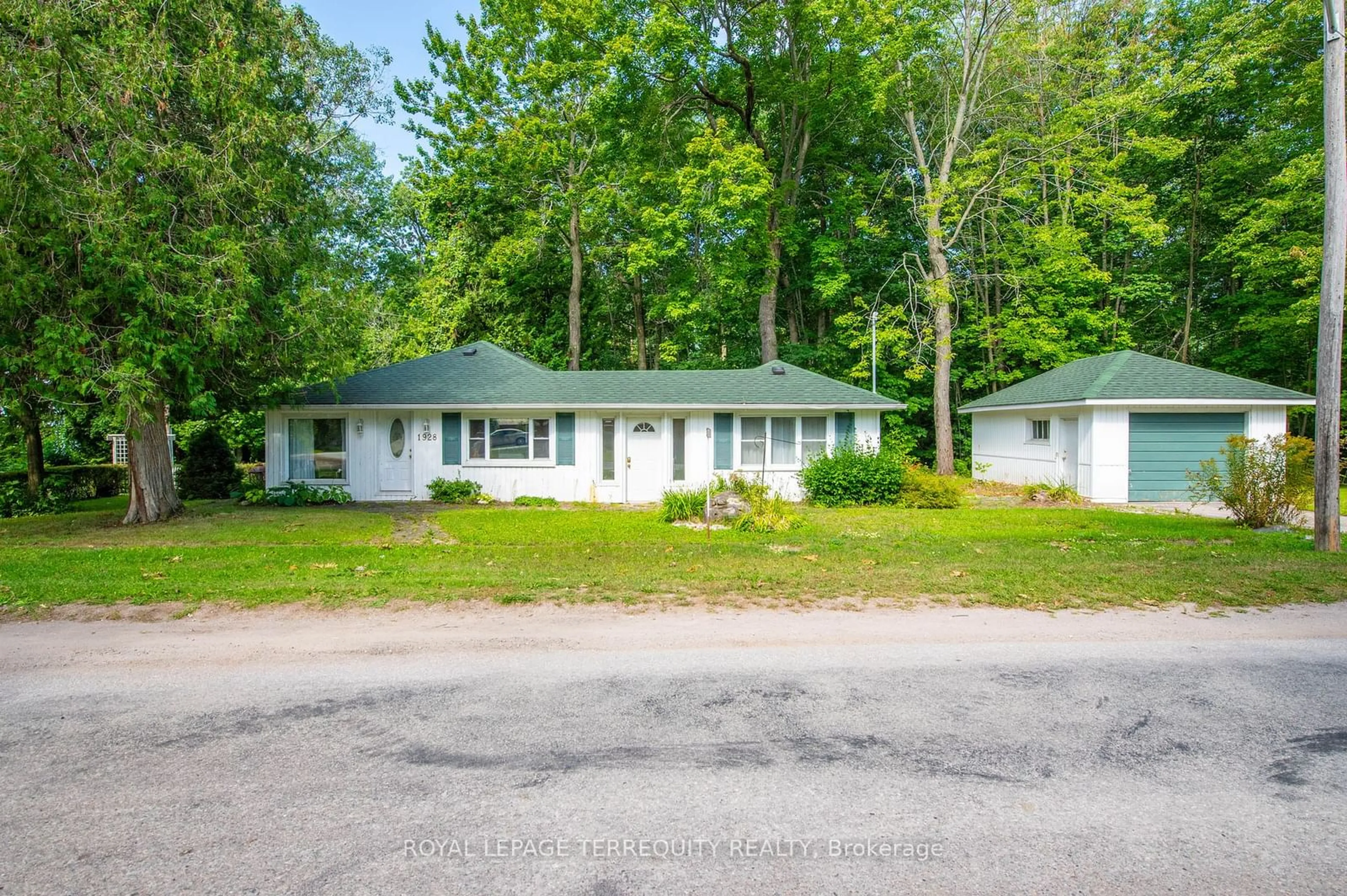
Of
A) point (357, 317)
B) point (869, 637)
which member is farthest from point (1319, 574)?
point (357, 317)

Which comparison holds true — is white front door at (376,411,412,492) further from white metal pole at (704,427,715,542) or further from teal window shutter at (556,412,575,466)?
white metal pole at (704,427,715,542)

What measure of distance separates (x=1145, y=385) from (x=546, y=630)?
16.9m

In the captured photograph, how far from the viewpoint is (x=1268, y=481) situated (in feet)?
38.7

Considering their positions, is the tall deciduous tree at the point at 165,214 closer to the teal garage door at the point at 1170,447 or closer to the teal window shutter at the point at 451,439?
the teal window shutter at the point at 451,439

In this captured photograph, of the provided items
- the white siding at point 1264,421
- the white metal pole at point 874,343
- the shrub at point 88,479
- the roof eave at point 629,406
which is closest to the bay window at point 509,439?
the roof eave at point 629,406

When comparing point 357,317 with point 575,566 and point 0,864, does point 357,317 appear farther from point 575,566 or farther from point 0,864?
point 0,864

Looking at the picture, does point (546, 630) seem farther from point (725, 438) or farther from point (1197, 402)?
point (1197, 402)

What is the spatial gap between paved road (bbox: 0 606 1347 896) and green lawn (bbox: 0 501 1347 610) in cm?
139

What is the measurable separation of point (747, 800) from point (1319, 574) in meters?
8.57

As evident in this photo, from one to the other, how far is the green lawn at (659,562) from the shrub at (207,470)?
15.2ft

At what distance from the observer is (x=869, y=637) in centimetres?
584

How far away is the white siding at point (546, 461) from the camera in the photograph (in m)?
16.8

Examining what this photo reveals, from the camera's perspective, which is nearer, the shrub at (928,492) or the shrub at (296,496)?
the shrub at (928,492)

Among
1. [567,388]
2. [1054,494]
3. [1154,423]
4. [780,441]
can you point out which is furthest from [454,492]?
[1154,423]
